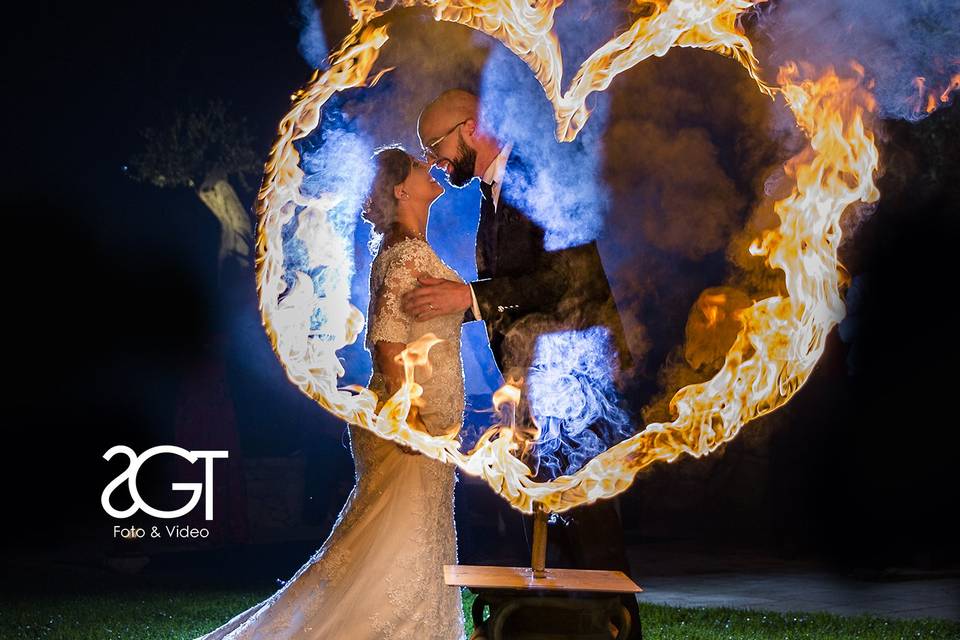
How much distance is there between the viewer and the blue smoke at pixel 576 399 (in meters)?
3.99

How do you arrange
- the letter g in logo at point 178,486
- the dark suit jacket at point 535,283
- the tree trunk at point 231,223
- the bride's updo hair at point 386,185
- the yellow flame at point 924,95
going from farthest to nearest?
1. the tree trunk at point 231,223
2. the letter g in logo at point 178,486
3. the yellow flame at point 924,95
4. the dark suit jacket at point 535,283
5. the bride's updo hair at point 386,185

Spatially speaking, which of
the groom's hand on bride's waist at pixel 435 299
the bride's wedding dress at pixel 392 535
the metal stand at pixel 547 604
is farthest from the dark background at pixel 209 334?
the metal stand at pixel 547 604

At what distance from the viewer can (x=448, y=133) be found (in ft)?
14.0

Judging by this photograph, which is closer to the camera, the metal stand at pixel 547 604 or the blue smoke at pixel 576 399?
the metal stand at pixel 547 604

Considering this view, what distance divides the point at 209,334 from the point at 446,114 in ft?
16.0

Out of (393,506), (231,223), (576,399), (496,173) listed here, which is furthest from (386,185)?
(231,223)

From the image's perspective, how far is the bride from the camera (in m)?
3.96

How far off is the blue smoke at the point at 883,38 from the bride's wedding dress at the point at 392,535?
1720 mm

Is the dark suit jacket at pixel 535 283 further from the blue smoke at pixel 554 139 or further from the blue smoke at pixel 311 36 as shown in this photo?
the blue smoke at pixel 311 36

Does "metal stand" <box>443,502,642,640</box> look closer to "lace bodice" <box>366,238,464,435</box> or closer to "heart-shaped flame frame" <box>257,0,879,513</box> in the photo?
"heart-shaped flame frame" <box>257,0,879,513</box>

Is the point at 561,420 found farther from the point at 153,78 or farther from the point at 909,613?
the point at 153,78

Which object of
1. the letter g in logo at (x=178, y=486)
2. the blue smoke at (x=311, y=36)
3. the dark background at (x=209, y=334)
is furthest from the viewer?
the dark background at (x=209, y=334)

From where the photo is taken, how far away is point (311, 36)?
808cm

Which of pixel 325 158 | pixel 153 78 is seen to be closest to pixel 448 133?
pixel 325 158
